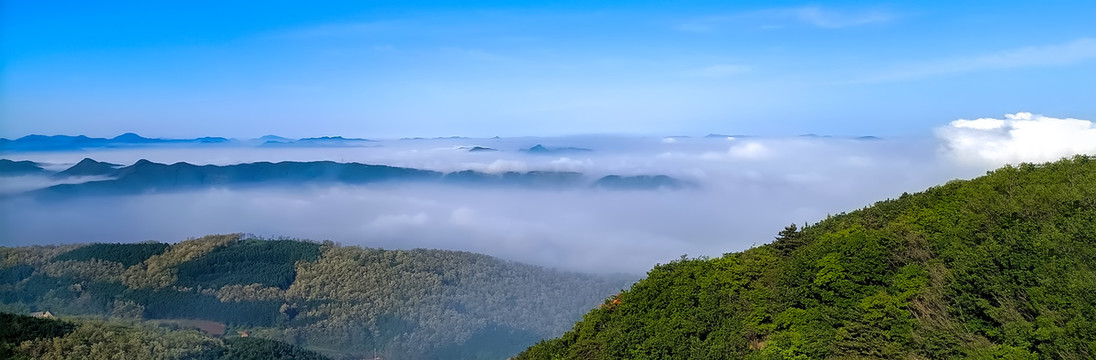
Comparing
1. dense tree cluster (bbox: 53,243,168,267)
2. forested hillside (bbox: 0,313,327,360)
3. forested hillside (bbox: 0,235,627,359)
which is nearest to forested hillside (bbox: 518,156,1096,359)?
forested hillside (bbox: 0,313,327,360)

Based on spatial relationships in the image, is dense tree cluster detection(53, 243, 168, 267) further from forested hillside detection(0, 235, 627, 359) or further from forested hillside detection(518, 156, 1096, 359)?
forested hillside detection(518, 156, 1096, 359)

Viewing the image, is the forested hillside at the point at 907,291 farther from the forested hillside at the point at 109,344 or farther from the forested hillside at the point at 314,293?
the forested hillside at the point at 314,293

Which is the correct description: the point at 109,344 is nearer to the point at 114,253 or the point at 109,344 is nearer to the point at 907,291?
the point at 907,291

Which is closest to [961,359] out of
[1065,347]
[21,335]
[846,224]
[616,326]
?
[1065,347]

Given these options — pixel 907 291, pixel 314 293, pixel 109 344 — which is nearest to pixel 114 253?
pixel 314 293

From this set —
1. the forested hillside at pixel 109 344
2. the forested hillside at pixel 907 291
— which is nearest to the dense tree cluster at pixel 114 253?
the forested hillside at pixel 109 344

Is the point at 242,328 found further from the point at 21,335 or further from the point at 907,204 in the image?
the point at 907,204
